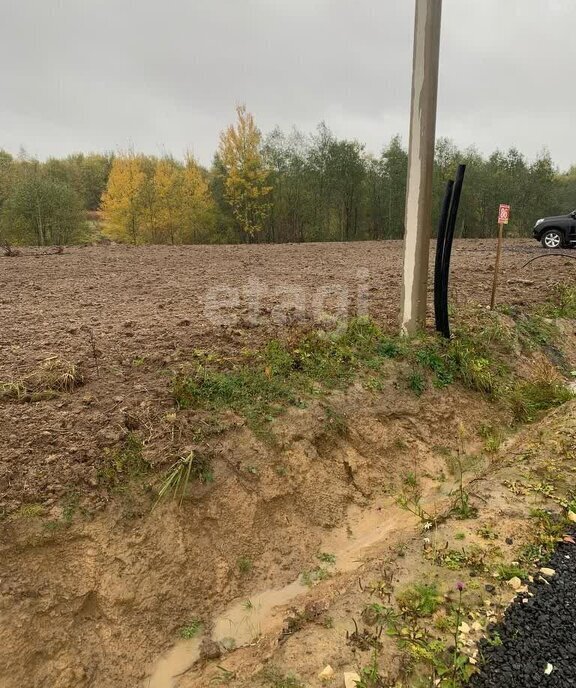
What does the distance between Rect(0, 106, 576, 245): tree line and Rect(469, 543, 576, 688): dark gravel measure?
77.4 feet

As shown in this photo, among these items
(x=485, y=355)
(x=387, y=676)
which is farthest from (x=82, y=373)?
(x=485, y=355)

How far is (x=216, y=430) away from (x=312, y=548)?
111 cm

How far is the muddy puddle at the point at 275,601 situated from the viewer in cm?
280

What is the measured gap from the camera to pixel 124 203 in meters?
24.6

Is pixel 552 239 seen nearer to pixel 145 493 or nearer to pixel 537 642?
pixel 537 642

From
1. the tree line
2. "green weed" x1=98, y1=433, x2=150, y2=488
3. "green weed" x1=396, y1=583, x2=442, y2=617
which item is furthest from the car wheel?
"green weed" x1=98, y1=433, x2=150, y2=488

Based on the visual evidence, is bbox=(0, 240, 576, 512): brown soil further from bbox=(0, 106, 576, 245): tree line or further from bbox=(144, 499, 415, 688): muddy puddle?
bbox=(0, 106, 576, 245): tree line

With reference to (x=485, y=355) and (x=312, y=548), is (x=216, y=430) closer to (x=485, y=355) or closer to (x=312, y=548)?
(x=312, y=548)

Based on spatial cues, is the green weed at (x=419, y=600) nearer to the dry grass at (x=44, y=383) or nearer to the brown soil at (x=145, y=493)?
the brown soil at (x=145, y=493)

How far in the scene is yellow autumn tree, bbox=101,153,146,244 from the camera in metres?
24.7

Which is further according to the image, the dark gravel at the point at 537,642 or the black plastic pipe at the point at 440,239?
the black plastic pipe at the point at 440,239

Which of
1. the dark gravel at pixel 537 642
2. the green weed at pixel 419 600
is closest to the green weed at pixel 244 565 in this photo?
the green weed at pixel 419 600

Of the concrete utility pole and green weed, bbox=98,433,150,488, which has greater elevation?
the concrete utility pole

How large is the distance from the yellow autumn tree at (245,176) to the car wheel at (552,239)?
47.1 feet
